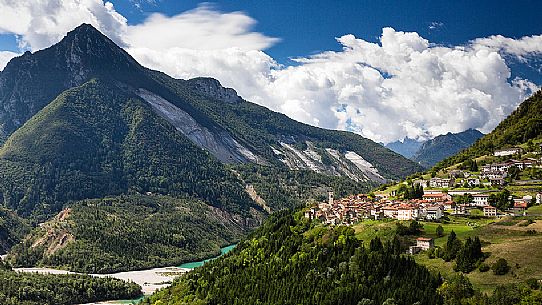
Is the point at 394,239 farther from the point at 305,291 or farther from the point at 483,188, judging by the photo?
the point at 483,188

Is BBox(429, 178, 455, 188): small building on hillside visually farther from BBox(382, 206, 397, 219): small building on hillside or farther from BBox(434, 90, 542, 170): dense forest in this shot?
BBox(382, 206, 397, 219): small building on hillside

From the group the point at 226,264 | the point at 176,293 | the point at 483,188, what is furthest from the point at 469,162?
the point at 176,293

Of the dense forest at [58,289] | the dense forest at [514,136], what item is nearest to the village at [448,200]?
the dense forest at [514,136]

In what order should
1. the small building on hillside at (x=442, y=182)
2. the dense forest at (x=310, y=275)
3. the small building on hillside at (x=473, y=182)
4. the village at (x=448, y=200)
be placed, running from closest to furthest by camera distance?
the dense forest at (x=310, y=275)
the village at (x=448, y=200)
the small building on hillside at (x=473, y=182)
the small building on hillside at (x=442, y=182)

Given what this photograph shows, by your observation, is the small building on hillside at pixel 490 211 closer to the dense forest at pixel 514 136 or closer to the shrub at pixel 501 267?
the shrub at pixel 501 267

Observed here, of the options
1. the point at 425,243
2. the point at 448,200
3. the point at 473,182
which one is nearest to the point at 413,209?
the point at 448,200

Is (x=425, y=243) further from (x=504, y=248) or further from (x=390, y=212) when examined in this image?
(x=390, y=212)
